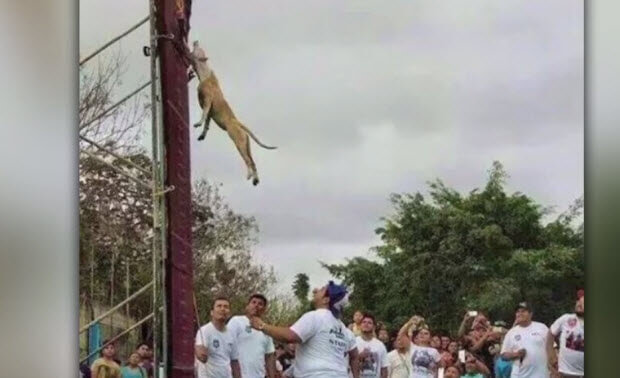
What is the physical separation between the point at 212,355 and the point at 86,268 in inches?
22.1

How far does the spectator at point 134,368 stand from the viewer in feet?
15.5

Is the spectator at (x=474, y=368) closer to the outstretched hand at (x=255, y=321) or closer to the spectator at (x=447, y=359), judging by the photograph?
the spectator at (x=447, y=359)

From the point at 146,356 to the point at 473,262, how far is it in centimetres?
124

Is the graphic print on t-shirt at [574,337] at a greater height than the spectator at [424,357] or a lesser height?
greater

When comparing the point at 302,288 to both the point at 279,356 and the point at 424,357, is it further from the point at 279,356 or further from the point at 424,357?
the point at 424,357

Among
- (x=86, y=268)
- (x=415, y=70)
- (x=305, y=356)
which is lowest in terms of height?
(x=305, y=356)

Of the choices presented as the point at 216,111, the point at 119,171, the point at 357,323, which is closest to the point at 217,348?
the point at 357,323

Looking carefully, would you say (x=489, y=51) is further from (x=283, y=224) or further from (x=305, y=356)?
(x=305, y=356)

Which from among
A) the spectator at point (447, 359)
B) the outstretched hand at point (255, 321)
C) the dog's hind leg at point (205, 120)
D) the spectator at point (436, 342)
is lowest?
the spectator at point (447, 359)

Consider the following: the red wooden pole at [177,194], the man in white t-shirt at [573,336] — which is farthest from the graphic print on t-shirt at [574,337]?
the red wooden pole at [177,194]

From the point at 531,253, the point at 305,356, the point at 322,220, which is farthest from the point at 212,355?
the point at 531,253

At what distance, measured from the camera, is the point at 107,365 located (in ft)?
15.5

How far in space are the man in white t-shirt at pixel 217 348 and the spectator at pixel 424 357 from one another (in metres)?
0.65

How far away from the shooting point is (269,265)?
4.70m
